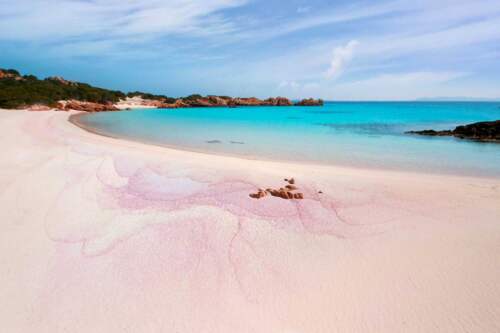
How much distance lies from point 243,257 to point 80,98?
65962mm

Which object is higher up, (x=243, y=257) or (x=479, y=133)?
(x=479, y=133)

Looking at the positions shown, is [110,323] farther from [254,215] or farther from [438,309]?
[438,309]

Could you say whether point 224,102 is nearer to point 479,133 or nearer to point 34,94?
point 34,94

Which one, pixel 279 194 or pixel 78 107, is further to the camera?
pixel 78 107

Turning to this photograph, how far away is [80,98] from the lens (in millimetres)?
58500

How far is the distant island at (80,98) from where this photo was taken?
43031 mm

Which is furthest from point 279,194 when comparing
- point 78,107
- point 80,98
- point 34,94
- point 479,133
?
point 80,98

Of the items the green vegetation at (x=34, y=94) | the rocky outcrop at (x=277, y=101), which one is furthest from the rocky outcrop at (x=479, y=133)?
the rocky outcrop at (x=277, y=101)

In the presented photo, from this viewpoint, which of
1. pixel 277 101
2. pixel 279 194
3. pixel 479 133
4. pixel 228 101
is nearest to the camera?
pixel 279 194

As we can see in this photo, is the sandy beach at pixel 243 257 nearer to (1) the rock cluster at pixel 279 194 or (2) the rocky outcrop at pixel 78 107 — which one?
(1) the rock cluster at pixel 279 194

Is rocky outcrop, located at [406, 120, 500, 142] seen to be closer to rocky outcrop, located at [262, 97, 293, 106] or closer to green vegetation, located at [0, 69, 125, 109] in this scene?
green vegetation, located at [0, 69, 125, 109]

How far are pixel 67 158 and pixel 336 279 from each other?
31.1 ft

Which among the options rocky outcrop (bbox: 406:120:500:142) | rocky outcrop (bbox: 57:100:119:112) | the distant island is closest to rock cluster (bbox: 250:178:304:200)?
rocky outcrop (bbox: 406:120:500:142)

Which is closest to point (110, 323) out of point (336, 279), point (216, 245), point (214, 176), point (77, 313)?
point (77, 313)
